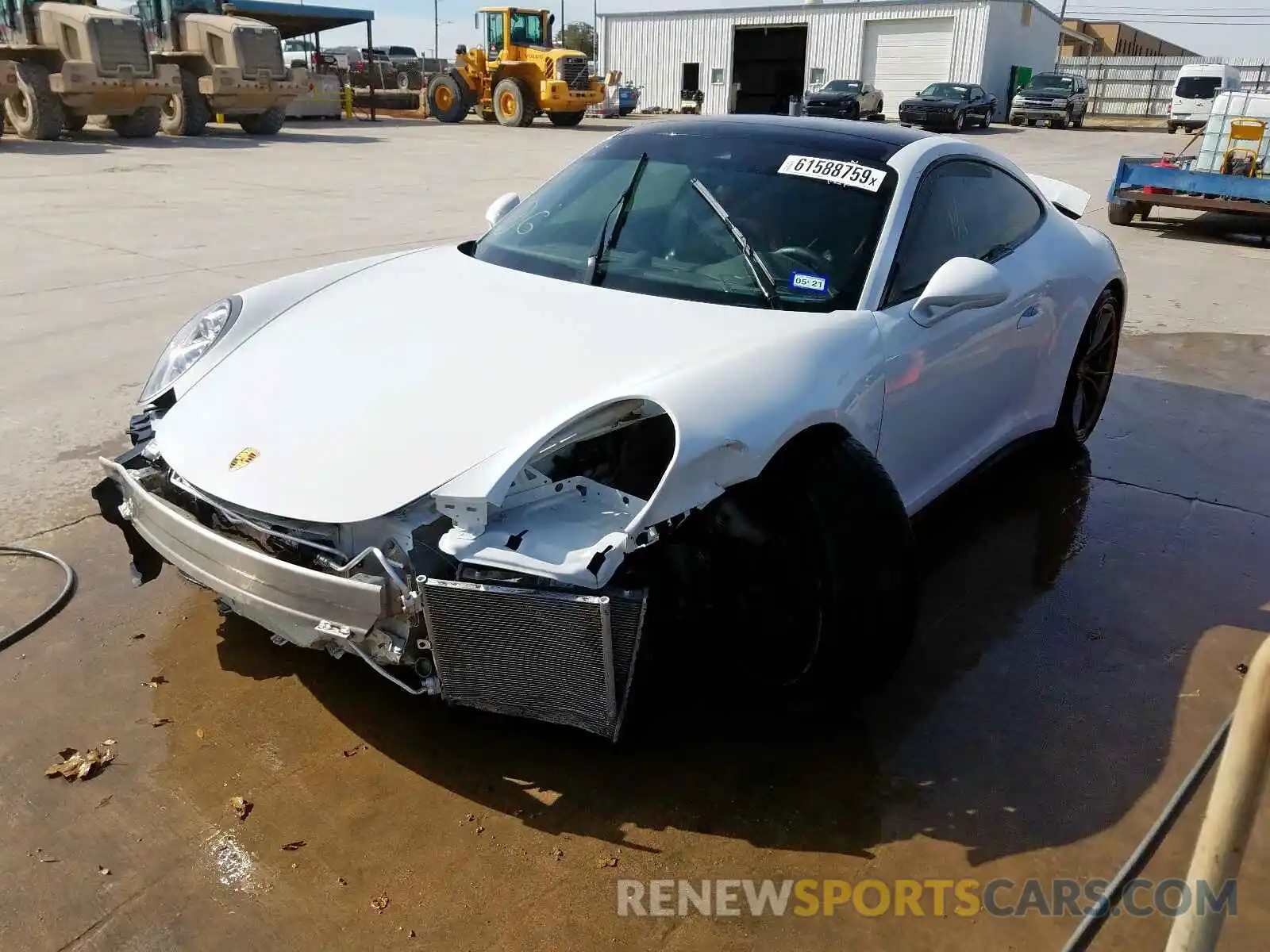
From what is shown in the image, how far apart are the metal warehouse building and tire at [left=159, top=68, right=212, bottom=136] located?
25366mm

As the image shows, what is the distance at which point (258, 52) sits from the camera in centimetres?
2194

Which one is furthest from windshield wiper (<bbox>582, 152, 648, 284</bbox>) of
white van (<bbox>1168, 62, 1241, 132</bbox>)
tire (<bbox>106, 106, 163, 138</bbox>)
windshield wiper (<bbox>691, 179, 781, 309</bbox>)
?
white van (<bbox>1168, 62, 1241, 132</bbox>)

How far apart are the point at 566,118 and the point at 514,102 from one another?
5.14 feet

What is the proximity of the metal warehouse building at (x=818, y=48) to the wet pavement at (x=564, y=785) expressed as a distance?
4019 centimetres

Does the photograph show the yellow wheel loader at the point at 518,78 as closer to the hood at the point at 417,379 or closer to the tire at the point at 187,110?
the tire at the point at 187,110

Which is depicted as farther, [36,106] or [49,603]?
[36,106]

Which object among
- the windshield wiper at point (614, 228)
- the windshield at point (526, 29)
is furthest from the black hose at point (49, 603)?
the windshield at point (526, 29)

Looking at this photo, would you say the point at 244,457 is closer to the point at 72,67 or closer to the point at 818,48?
the point at 72,67

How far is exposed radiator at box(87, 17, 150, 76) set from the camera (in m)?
18.9

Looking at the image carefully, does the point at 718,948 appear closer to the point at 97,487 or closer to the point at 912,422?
the point at 912,422

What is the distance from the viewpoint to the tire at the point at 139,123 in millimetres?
20469

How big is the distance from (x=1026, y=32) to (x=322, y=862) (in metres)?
46.2

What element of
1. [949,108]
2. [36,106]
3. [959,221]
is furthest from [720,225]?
[949,108]

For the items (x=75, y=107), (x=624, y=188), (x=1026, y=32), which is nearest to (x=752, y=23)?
(x=1026, y=32)
